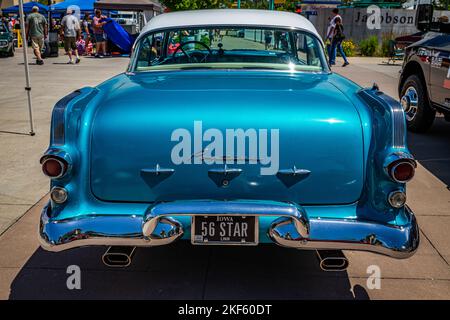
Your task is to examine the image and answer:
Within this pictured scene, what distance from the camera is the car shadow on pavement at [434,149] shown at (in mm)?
5777

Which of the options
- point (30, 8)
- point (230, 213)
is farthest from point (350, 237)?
point (30, 8)

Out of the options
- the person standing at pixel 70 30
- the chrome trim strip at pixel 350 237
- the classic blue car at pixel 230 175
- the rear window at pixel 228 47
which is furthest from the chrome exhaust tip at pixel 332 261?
the person standing at pixel 70 30

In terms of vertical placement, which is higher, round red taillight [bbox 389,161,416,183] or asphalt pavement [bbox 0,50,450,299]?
round red taillight [bbox 389,161,416,183]

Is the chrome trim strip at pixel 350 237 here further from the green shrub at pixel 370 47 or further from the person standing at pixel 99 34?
the green shrub at pixel 370 47

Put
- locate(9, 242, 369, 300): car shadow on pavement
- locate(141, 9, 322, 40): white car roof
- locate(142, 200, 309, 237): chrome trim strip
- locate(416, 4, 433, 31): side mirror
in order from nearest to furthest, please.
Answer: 1. locate(142, 200, 309, 237): chrome trim strip
2. locate(9, 242, 369, 300): car shadow on pavement
3. locate(141, 9, 322, 40): white car roof
4. locate(416, 4, 433, 31): side mirror

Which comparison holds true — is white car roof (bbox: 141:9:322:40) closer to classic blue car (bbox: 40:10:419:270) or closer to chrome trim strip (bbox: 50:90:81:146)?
classic blue car (bbox: 40:10:419:270)

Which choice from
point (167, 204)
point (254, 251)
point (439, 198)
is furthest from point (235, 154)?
point (439, 198)

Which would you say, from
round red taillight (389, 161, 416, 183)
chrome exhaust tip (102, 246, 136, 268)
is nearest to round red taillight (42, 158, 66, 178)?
chrome exhaust tip (102, 246, 136, 268)

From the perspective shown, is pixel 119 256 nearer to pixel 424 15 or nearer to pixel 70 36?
pixel 424 15

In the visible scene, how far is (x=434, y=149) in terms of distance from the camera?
6551 mm

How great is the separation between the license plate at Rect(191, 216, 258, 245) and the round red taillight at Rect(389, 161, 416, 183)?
81 cm

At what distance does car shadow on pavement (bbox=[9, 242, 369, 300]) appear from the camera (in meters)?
3.12
